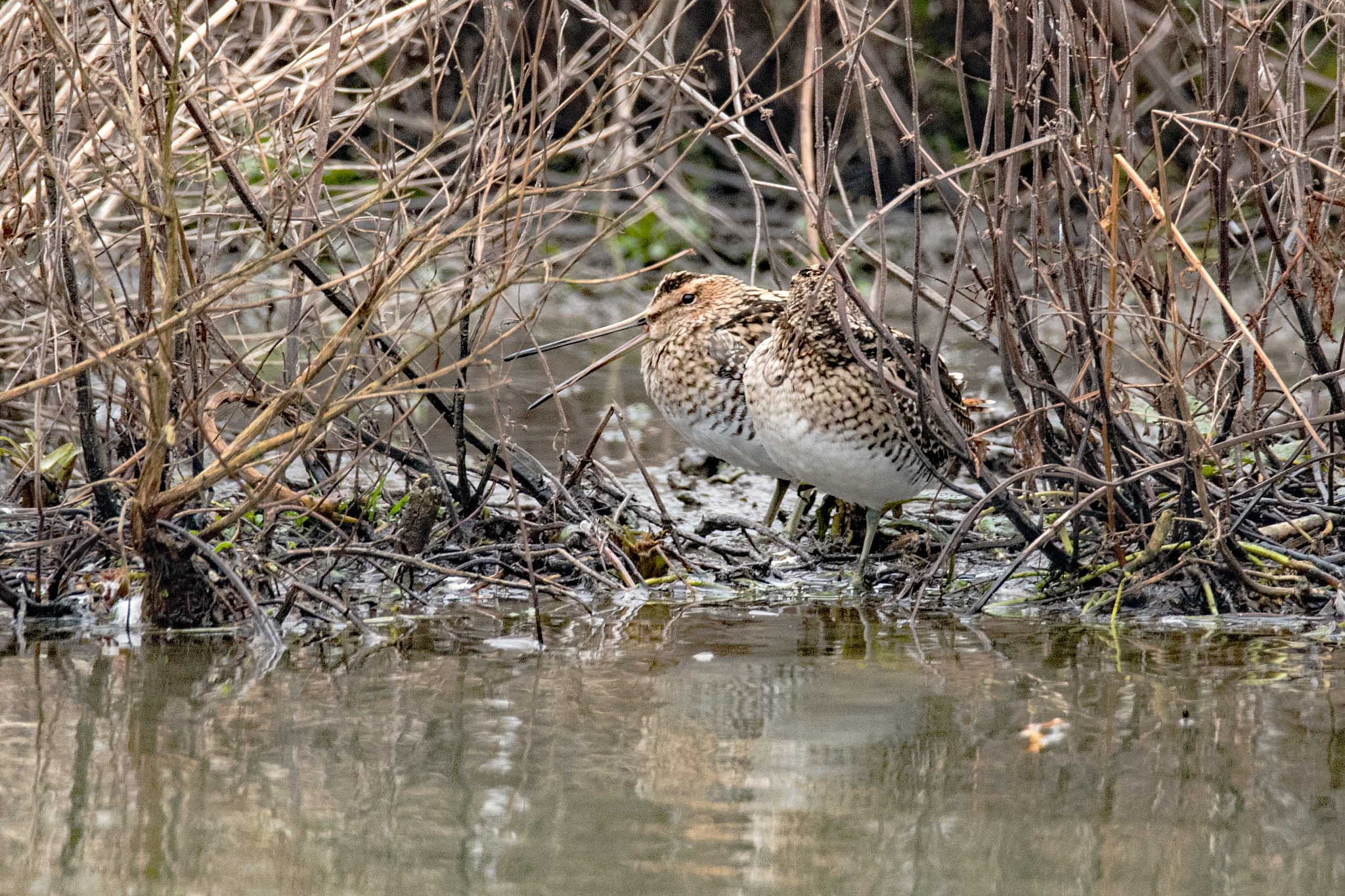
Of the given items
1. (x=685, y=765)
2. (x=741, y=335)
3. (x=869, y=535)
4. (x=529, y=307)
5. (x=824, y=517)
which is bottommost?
(x=685, y=765)

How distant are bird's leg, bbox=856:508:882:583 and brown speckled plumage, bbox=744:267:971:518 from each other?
10 cm

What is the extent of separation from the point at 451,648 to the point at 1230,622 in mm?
1868

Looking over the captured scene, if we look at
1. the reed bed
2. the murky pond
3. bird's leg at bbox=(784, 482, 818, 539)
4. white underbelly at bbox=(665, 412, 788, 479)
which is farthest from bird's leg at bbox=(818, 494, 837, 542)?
the murky pond

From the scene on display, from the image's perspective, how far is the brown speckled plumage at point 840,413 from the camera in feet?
14.0

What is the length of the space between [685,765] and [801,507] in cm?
215

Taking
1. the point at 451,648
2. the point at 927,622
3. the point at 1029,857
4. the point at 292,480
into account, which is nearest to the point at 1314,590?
the point at 927,622

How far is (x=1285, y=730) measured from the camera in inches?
123

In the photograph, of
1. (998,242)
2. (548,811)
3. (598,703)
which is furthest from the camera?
(998,242)

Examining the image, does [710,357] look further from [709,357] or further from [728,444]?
[728,444]

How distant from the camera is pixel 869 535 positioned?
4.62 meters

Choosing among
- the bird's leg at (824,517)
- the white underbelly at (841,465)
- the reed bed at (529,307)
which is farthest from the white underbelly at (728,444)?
the white underbelly at (841,465)

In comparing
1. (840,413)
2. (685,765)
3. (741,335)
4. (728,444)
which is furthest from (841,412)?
(685,765)

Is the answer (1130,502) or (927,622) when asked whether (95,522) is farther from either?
(1130,502)

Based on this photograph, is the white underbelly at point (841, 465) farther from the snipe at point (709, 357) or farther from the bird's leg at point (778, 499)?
the bird's leg at point (778, 499)
